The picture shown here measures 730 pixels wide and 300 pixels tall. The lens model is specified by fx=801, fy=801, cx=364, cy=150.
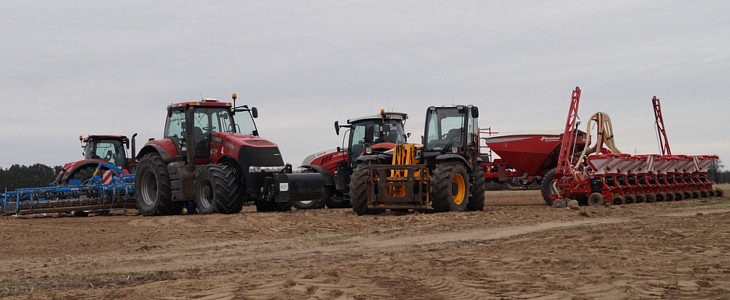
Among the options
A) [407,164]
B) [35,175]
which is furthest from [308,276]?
[35,175]

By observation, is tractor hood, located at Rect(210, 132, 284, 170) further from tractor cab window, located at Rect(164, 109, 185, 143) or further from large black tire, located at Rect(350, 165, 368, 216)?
large black tire, located at Rect(350, 165, 368, 216)

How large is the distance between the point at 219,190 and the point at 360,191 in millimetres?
3019

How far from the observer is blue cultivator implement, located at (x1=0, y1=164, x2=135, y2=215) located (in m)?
20.4

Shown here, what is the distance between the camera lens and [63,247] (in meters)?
11.9

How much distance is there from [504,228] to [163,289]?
7.54 metres

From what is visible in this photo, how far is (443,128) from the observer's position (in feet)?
59.3

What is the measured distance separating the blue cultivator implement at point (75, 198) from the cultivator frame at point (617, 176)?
36.3 feet

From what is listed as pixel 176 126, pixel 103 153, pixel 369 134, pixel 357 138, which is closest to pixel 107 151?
pixel 103 153

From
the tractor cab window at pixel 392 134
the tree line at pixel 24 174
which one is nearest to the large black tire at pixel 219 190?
the tractor cab window at pixel 392 134

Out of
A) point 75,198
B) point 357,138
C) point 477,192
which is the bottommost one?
point 75,198

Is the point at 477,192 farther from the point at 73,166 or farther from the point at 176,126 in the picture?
the point at 73,166

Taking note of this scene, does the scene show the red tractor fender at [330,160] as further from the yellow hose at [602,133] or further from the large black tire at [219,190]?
the yellow hose at [602,133]

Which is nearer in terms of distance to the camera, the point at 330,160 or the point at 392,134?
the point at 392,134

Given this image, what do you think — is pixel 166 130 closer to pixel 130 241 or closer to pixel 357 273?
pixel 130 241
